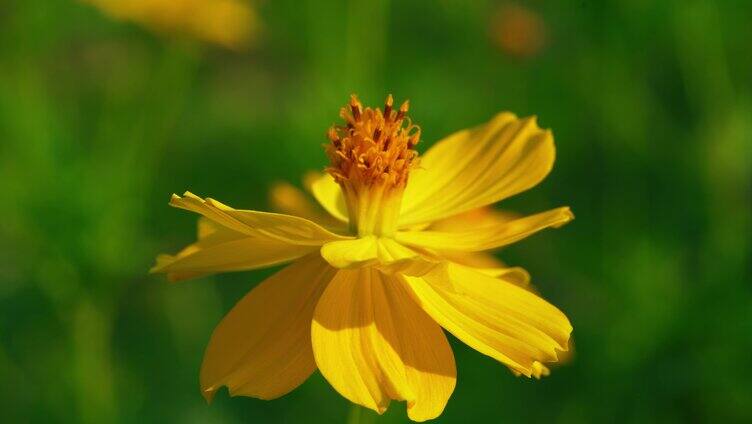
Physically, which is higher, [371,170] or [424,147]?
[371,170]

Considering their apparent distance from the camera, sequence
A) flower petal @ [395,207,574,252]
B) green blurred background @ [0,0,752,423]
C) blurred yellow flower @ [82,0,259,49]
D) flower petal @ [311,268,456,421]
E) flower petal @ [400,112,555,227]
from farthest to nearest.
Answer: blurred yellow flower @ [82,0,259,49]
green blurred background @ [0,0,752,423]
flower petal @ [400,112,555,227]
flower petal @ [395,207,574,252]
flower petal @ [311,268,456,421]

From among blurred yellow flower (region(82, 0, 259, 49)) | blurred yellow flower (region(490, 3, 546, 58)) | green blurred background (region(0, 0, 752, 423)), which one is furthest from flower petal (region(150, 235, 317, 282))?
blurred yellow flower (region(490, 3, 546, 58))

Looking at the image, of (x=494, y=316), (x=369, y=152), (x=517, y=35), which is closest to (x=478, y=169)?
(x=369, y=152)

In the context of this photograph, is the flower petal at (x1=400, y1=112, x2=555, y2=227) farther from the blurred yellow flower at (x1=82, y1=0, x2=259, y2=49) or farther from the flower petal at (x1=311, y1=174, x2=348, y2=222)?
the blurred yellow flower at (x1=82, y1=0, x2=259, y2=49)

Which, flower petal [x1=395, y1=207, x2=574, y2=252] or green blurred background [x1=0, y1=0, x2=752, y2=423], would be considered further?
green blurred background [x1=0, y1=0, x2=752, y2=423]

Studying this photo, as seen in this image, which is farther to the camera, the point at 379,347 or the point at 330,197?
the point at 330,197

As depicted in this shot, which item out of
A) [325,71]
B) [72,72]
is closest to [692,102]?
[325,71]

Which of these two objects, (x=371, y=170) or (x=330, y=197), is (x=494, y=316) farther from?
(x=330, y=197)
